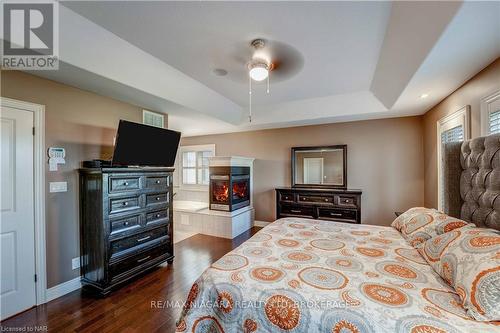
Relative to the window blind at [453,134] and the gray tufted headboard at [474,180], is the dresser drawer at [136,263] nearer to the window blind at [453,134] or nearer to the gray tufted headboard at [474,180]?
the gray tufted headboard at [474,180]

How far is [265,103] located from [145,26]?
8.29 feet

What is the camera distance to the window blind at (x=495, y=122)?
184cm

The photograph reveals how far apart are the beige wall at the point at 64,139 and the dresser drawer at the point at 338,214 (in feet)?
12.5

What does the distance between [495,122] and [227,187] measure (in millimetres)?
3872

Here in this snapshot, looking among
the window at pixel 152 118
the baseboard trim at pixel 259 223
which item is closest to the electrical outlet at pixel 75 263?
the window at pixel 152 118

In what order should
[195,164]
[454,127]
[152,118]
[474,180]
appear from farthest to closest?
1. [195,164]
2. [152,118]
3. [454,127]
4. [474,180]

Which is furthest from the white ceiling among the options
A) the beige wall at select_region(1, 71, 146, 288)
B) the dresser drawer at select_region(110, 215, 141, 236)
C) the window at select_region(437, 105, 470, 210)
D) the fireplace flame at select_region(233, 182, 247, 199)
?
the fireplace flame at select_region(233, 182, 247, 199)

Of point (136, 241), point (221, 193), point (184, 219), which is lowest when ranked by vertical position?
point (184, 219)

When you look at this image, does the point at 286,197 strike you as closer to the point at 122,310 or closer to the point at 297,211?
the point at 297,211

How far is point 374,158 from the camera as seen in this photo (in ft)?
13.7

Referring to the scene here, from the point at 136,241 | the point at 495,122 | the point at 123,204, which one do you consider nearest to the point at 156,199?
the point at 123,204

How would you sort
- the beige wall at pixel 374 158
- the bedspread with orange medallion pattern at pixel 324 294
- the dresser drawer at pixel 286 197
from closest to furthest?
the bedspread with orange medallion pattern at pixel 324 294 → the beige wall at pixel 374 158 → the dresser drawer at pixel 286 197

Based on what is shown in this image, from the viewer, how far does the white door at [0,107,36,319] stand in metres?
2.03

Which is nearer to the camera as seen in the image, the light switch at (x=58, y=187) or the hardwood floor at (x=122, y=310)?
the hardwood floor at (x=122, y=310)
